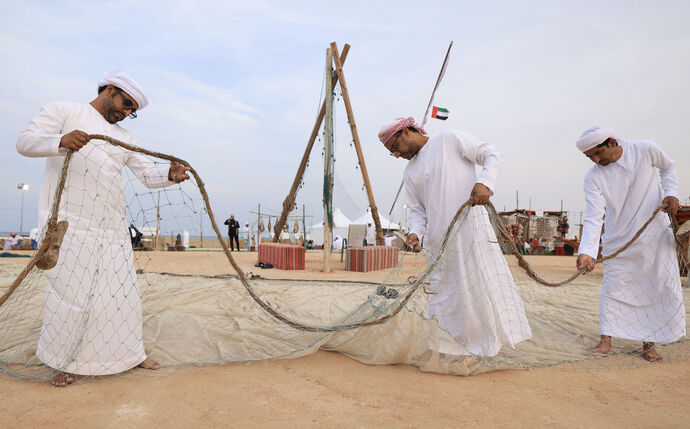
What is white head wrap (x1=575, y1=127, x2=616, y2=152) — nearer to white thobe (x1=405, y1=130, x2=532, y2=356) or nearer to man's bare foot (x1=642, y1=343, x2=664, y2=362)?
white thobe (x1=405, y1=130, x2=532, y2=356)

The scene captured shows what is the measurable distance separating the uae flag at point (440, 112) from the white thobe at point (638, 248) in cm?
828

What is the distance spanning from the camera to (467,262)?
243 centimetres

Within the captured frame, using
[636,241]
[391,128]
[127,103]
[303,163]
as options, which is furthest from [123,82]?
[303,163]

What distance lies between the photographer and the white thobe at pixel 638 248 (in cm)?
280

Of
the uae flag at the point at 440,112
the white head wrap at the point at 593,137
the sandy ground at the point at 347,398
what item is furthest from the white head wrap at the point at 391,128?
the uae flag at the point at 440,112

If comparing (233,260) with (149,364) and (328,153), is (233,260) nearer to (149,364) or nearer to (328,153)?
(149,364)

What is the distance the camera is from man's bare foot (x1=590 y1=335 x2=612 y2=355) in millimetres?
2812

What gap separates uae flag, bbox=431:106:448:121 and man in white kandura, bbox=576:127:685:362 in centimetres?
829

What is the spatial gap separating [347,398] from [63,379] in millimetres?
1470

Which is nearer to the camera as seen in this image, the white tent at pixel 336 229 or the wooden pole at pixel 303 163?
the wooden pole at pixel 303 163

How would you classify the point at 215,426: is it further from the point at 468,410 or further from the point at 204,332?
the point at 204,332

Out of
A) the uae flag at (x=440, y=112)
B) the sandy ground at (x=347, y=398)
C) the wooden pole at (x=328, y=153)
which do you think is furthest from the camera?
the uae flag at (x=440, y=112)

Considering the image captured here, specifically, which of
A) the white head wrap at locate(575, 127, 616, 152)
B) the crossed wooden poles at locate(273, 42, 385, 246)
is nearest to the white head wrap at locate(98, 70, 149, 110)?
the white head wrap at locate(575, 127, 616, 152)

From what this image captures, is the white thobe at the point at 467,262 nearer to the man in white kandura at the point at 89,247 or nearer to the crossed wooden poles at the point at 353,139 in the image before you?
the man in white kandura at the point at 89,247
